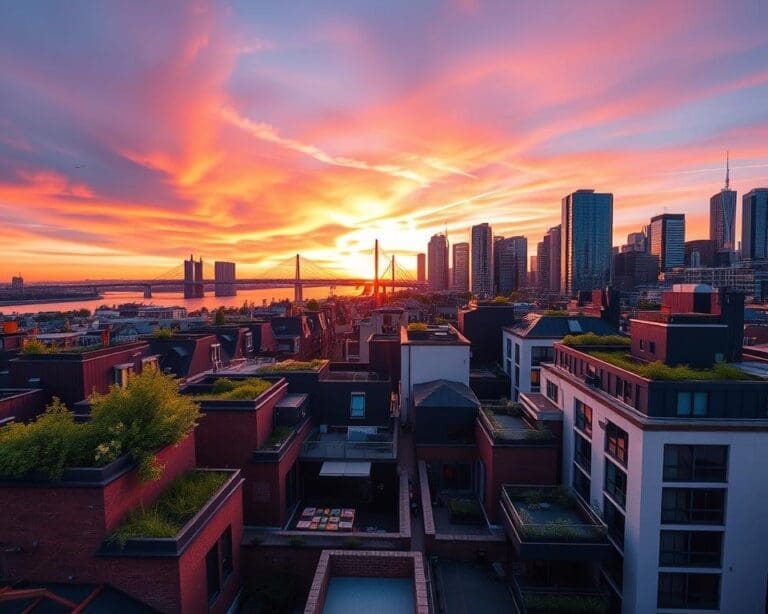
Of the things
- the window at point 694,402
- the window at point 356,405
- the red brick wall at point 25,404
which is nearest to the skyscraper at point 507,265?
the window at point 356,405

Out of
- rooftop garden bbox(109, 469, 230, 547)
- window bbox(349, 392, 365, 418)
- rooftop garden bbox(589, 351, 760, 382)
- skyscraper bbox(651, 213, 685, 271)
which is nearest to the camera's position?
rooftop garden bbox(109, 469, 230, 547)

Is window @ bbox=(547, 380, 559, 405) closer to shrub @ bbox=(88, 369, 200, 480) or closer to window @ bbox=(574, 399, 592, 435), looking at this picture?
window @ bbox=(574, 399, 592, 435)

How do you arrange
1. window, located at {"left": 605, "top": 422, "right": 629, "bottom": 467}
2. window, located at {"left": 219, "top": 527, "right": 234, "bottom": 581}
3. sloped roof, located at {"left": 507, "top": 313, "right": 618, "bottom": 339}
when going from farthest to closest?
1. sloped roof, located at {"left": 507, "top": 313, "right": 618, "bottom": 339}
2. window, located at {"left": 605, "top": 422, "right": 629, "bottom": 467}
3. window, located at {"left": 219, "top": 527, "right": 234, "bottom": 581}

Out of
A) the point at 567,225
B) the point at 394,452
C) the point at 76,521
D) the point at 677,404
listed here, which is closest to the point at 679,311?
the point at 677,404

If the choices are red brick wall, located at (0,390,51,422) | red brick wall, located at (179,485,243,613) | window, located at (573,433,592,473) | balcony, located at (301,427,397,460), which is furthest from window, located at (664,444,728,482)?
red brick wall, located at (0,390,51,422)

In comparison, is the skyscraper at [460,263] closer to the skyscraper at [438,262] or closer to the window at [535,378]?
the skyscraper at [438,262]

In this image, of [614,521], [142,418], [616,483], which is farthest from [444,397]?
[142,418]
